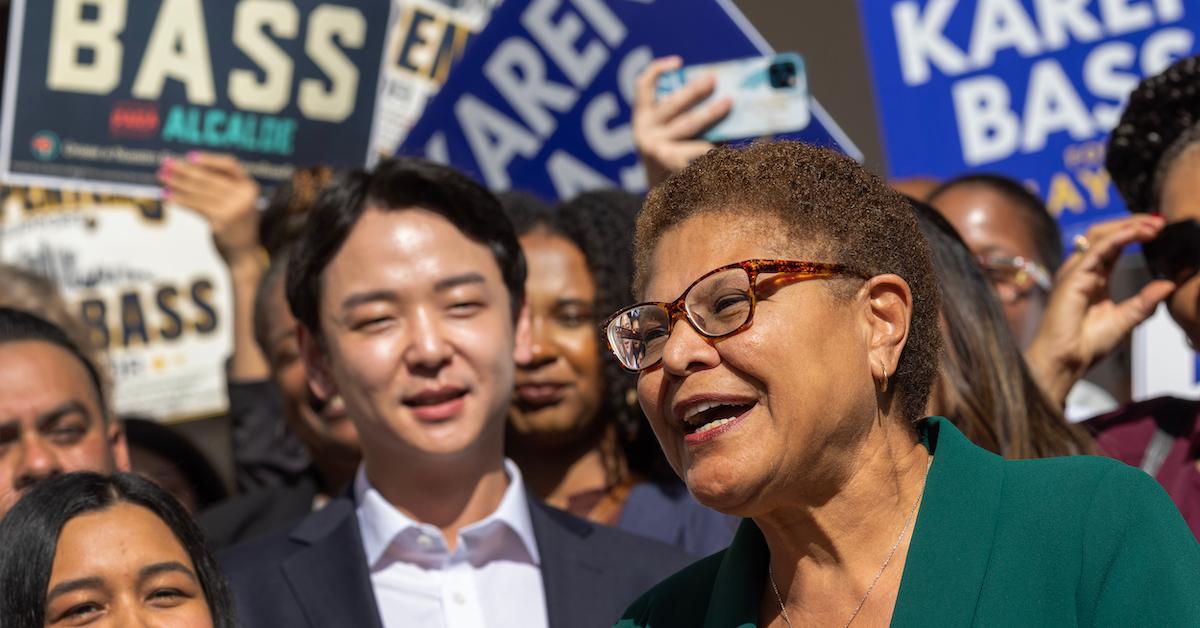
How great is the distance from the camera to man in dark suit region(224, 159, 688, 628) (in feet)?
10.5

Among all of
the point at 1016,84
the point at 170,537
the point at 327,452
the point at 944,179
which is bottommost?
the point at 327,452

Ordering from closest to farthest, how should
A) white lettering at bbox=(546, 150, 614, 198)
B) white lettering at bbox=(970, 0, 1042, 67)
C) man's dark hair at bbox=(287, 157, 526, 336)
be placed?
man's dark hair at bbox=(287, 157, 526, 336), white lettering at bbox=(970, 0, 1042, 67), white lettering at bbox=(546, 150, 614, 198)

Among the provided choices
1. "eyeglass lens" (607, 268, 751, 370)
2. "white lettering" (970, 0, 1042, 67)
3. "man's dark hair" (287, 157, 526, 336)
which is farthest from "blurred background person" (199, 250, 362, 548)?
"white lettering" (970, 0, 1042, 67)

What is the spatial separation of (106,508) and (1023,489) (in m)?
1.71

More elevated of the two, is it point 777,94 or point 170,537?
point 777,94

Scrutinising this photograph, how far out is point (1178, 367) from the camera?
421 centimetres

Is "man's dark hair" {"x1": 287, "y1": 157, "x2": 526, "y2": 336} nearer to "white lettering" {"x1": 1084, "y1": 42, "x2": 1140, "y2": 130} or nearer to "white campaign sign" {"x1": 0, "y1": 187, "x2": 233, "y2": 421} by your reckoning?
"white lettering" {"x1": 1084, "y1": 42, "x2": 1140, "y2": 130}

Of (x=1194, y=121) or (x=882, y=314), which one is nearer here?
(x=882, y=314)

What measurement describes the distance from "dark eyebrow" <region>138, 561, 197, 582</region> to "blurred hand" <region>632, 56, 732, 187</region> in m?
1.48

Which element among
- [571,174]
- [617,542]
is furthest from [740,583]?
[571,174]

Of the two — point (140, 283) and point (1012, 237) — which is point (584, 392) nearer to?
point (1012, 237)

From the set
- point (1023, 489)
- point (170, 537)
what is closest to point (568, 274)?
point (170, 537)

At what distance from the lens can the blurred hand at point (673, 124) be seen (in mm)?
3723

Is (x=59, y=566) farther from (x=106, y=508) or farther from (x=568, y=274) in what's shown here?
(x=568, y=274)
